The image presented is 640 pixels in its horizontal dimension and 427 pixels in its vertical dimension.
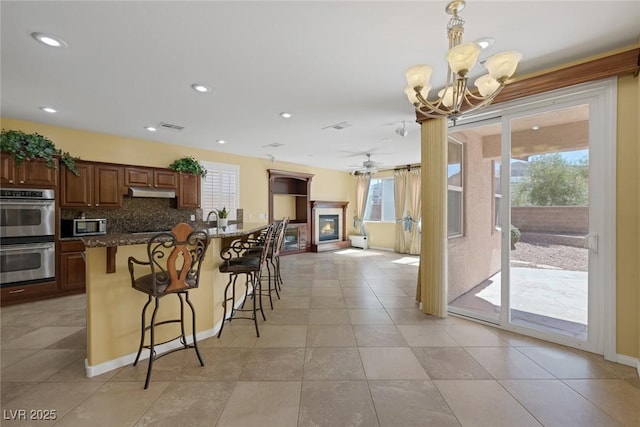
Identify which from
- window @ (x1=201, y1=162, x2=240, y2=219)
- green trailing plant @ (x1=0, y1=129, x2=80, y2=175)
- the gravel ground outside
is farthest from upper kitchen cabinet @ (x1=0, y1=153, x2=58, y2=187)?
the gravel ground outside

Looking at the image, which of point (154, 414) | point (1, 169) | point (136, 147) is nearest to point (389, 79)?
point (154, 414)

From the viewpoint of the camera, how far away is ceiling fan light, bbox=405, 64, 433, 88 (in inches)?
69.5

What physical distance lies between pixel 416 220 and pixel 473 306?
13.8 ft

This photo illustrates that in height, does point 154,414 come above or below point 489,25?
below

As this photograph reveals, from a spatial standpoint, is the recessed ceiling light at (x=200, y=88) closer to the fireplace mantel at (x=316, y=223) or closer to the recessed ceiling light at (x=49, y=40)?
the recessed ceiling light at (x=49, y=40)

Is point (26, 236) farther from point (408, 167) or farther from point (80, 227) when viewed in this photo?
point (408, 167)

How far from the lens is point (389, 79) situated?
2.68 meters

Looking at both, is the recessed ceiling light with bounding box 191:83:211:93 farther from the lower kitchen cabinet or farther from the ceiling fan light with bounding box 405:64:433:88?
the lower kitchen cabinet

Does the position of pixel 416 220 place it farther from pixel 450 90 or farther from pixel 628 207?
pixel 450 90

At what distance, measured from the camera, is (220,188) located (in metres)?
5.98

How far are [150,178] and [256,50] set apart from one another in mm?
3806

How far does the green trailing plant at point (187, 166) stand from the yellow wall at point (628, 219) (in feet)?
19.9

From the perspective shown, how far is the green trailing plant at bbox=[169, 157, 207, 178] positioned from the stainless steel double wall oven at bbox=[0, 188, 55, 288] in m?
1.83

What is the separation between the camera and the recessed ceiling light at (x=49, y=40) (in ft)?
6.54
